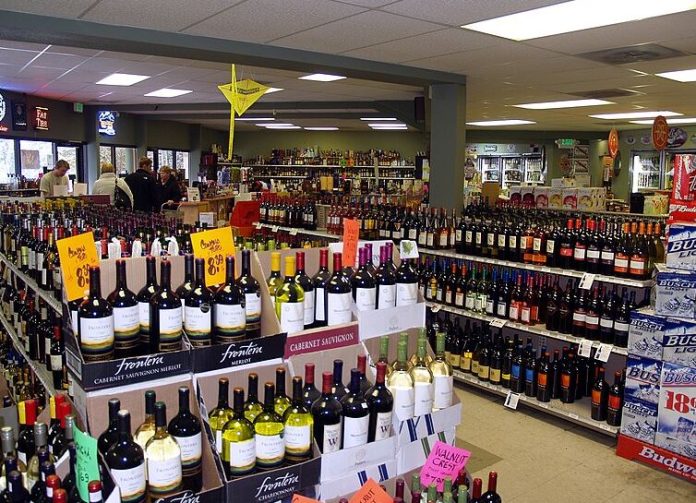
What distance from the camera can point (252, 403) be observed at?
2164 millimetres

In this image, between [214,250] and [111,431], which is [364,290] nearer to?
[214,250]

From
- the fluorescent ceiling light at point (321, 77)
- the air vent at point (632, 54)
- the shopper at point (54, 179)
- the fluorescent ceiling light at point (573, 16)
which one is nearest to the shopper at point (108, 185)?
the shopper at point (54, 179)

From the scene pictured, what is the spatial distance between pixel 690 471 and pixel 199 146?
15.6 meters

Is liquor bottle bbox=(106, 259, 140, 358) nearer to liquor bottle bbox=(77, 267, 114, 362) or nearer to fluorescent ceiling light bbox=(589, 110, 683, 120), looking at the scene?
liquor bottle bbox=(77, 267, 114, 362)

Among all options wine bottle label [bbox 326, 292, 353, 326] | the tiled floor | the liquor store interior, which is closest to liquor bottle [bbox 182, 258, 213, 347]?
the liquor store interior

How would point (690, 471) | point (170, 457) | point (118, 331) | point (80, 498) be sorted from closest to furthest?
point (80, 498) → point (170, 457) → point (118, 331) → point (690, 471)

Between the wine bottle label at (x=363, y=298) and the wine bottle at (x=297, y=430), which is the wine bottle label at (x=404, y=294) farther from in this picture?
the wine bottle at (x=297, y=430)

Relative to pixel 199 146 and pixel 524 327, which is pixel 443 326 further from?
pixel 199 146

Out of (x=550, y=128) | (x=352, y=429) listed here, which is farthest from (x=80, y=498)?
(x=550, y=128)

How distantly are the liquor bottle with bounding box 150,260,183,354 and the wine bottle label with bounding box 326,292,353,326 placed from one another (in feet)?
2.25

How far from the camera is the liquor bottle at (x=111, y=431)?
1.82 meters

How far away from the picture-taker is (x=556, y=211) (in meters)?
8.20

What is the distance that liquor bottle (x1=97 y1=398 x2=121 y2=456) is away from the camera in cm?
182

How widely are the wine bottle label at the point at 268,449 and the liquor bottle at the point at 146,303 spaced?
54 centimetres
